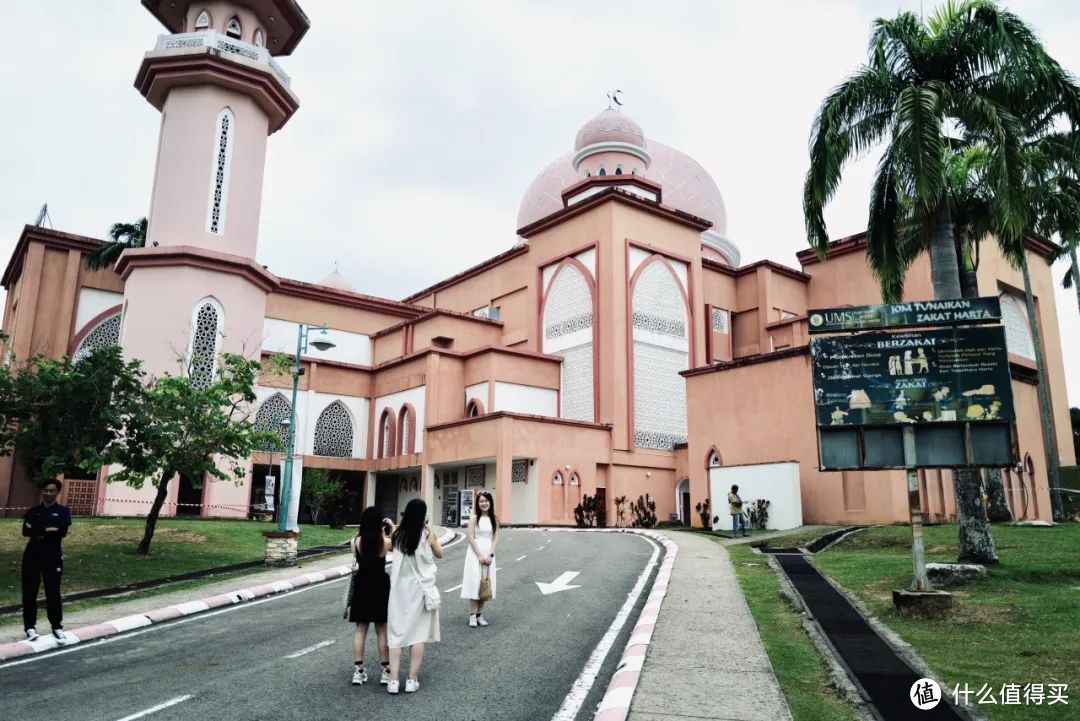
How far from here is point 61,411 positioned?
15.0m

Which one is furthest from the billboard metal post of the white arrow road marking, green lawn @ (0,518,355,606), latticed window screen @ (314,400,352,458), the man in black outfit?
latticed window screen @ (314,400,352,458)

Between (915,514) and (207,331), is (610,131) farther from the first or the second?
(915,514)

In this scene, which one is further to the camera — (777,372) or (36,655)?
(777,372)

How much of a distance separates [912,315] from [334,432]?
31.6 meters

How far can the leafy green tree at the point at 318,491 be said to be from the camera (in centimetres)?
3100

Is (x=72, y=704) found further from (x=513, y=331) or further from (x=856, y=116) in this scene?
(x=513, y=331)

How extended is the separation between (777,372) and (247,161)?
20451mm

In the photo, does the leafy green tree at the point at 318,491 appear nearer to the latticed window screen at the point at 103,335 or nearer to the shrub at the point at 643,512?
the latticed window screen at the point at 103,335

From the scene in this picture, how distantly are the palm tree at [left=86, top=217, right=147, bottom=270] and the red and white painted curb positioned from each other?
29.4m

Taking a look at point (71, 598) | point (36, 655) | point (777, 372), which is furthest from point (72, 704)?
point (777, 372)

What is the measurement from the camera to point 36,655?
889 centimetres

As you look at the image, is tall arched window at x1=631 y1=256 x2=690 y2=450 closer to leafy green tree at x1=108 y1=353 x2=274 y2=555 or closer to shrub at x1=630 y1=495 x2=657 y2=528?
shrub at x1=630 y1=495 x2=657 y2=528

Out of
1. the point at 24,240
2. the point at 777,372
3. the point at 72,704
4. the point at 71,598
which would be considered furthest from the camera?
the point at 24,240

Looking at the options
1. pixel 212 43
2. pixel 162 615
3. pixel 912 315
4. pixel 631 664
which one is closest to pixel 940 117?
pixel 912 315
